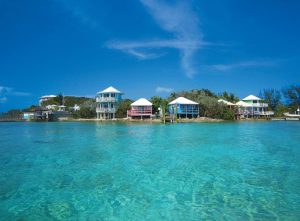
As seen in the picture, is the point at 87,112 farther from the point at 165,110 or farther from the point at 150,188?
the point at 150,188

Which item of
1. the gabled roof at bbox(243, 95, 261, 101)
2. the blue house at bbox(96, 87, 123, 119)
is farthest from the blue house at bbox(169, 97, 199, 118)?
the gabled roof at bbox(243, 95, 261, 101)

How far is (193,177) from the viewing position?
10.2 m

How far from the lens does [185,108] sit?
57.8 metres

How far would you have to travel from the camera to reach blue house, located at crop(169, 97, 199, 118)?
188 ft

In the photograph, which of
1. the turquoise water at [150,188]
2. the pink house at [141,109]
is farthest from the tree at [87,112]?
the turquoise water at [150,188]

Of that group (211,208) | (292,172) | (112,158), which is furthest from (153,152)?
(211,208)

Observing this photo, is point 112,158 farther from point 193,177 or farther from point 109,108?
point 109,108

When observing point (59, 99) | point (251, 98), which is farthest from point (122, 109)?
point (59, 99)

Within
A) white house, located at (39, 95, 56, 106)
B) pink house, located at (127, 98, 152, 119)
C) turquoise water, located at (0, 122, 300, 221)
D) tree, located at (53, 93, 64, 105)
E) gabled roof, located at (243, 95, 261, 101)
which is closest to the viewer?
turquoise water, located at (0, 122, 300, 221)

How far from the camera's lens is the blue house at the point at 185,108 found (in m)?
57.2

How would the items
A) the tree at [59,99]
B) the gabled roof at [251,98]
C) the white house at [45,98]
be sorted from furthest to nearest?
the white house at [45,98]
the tree at [59,99]
the gabled roof at [251,98]

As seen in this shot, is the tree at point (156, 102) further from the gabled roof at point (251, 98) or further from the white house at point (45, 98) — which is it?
the white house at point (45, 98)

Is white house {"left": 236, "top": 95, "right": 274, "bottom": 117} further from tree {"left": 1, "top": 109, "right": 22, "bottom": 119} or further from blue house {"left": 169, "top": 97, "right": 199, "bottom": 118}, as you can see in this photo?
tree {"left": 1, "top": 109, "right": 22, "bottom": 119}

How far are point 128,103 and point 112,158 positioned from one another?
4777 centimetres
